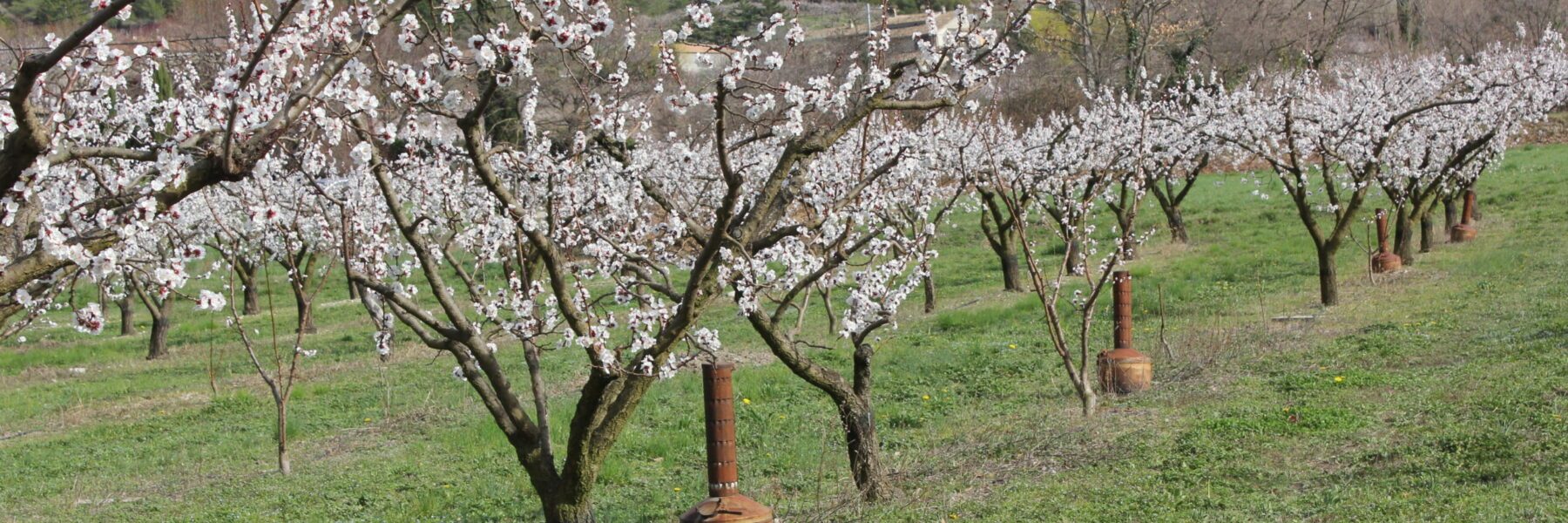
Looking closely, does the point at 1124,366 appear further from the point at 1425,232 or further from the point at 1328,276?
the point at 1425,232

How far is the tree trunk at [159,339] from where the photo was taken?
704 inches

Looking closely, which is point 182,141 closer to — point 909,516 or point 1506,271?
point 909,516

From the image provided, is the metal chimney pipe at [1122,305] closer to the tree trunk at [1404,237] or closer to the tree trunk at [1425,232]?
the tree trunk at [1404,237]

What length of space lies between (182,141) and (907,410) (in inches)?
255

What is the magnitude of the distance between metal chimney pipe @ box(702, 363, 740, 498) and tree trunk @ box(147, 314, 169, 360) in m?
15.4

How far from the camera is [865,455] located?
6.66 m

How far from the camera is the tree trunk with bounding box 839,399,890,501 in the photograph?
21.8 ft

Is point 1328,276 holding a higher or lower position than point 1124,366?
higher

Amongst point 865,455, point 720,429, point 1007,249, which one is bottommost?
point 865,455

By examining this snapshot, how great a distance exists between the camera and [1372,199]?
84.5 feet

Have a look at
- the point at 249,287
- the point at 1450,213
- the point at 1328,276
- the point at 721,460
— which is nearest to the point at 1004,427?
the point at 721,460

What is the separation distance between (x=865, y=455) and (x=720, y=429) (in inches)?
74.2

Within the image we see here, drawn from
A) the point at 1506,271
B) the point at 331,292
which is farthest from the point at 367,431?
the point at 331,292

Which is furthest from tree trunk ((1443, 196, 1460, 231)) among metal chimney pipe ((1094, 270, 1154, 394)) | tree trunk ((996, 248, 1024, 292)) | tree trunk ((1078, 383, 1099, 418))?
tree trunk ((1078, 383, 1099, 418))
